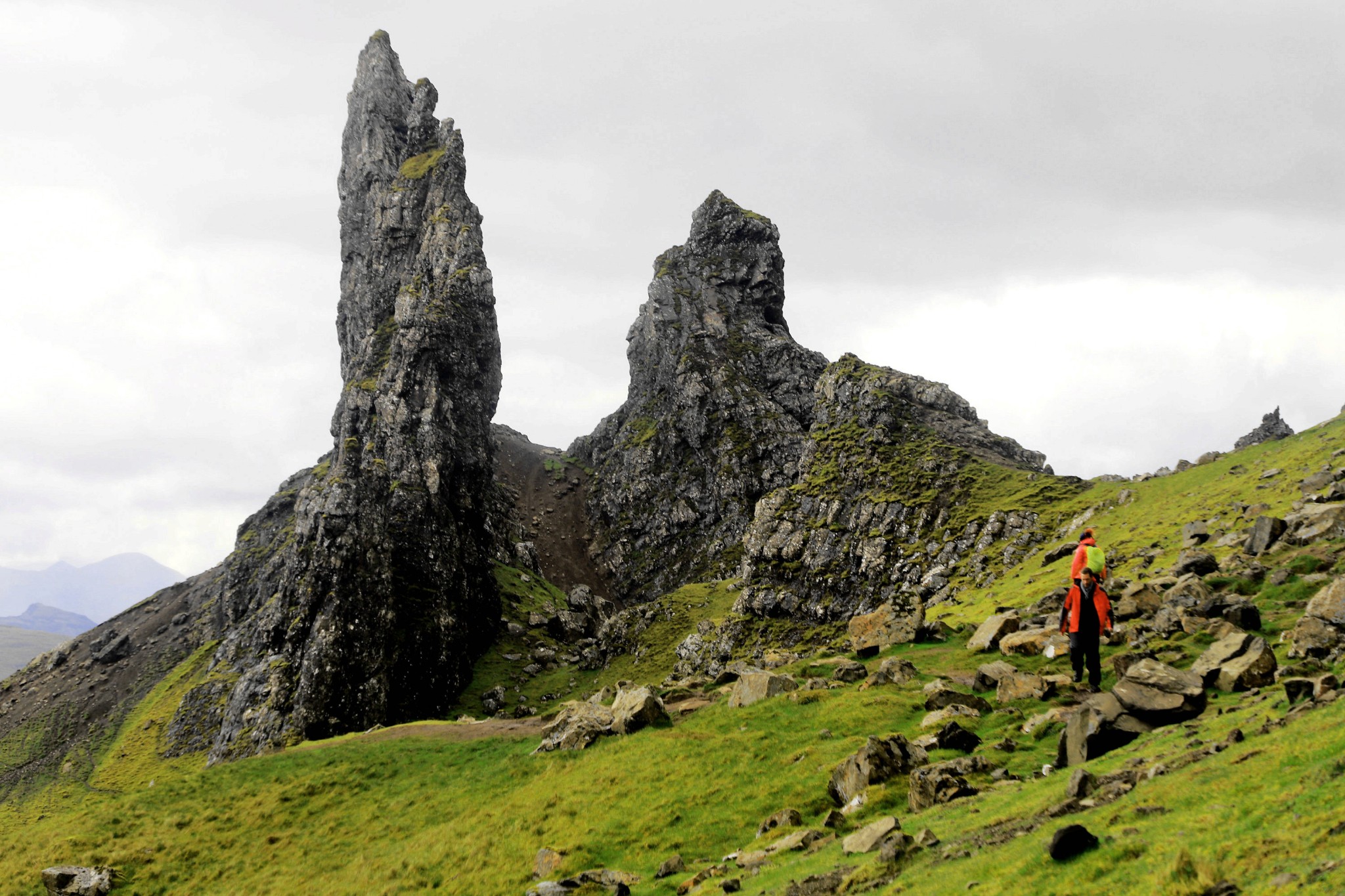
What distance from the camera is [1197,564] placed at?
A: 4047 centimetres

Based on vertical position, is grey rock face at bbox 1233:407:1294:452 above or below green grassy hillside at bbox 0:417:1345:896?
above

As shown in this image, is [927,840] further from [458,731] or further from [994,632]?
[458,731]

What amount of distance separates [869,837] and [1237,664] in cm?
1511

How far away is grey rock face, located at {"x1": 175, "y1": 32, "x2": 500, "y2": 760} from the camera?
12262 centimetres

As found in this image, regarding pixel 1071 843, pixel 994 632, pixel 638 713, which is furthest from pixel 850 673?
pixel 1071 843

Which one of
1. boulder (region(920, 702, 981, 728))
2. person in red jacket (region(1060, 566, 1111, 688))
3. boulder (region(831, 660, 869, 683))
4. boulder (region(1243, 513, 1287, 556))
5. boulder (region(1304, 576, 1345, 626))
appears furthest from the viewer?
boulder (region(831, 660, 869, 683))

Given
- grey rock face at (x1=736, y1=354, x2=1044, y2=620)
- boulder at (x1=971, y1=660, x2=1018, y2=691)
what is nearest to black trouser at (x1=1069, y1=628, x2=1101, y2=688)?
boulder at (x1=971, y1=660, x2=1018, y2=691)

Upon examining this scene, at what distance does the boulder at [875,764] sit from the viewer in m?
26.6

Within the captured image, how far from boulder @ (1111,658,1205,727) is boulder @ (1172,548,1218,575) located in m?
18.9

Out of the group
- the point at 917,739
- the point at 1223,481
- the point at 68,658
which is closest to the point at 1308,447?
the point at 1223,481

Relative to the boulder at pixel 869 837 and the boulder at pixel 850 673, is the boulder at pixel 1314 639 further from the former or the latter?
the boulder at pixel 850 673

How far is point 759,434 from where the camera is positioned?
198500mm

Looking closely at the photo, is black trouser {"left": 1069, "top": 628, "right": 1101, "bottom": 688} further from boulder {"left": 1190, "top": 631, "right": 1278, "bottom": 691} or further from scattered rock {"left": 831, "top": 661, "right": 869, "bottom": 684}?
Answer: scattered rock {"left": 831, "top": 661, "right": 869, "bottom": 684}

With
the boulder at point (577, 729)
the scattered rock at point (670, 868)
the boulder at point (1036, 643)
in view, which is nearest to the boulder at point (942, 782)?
the scattered rock at point (670, 868)
